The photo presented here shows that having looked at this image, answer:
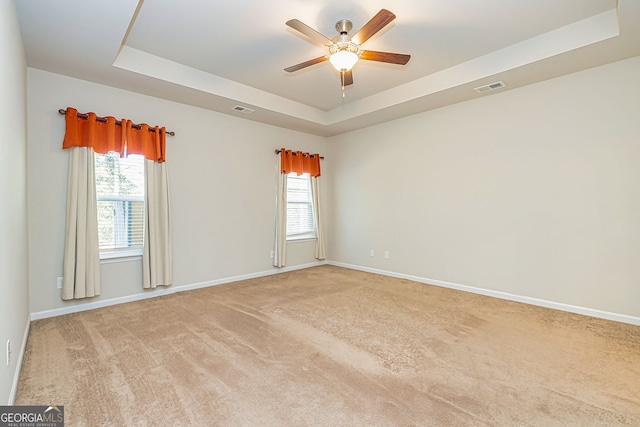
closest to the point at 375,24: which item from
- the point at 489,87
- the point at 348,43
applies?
the point at 348,43

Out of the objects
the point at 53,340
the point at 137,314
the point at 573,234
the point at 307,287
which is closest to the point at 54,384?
the point at 53,340

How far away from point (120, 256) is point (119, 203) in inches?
26.4

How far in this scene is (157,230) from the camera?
396cm

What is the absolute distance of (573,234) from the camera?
3432mm

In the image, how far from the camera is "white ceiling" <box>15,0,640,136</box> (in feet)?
8.54

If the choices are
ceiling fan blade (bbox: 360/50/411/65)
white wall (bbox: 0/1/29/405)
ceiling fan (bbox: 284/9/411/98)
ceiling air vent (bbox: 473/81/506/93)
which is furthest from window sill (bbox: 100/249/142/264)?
ceiling air vent (bbox: 473/81/506/93)

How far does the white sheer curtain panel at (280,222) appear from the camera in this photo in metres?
5.36

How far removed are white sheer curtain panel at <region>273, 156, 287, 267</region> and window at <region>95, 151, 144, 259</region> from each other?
7.02 feet

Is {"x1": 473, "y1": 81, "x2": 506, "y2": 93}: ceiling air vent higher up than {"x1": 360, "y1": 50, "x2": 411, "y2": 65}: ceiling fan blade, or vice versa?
{"x1": 473, "y1": 81, "x2": 506, "y2": 93}: ceiling air vent

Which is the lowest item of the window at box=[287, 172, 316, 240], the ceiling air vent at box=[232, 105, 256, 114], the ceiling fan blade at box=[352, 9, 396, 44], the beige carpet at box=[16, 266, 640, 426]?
the beige carpet at box=[16, 266, 640, 426]

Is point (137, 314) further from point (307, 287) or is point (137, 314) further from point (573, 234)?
point (573, 234)

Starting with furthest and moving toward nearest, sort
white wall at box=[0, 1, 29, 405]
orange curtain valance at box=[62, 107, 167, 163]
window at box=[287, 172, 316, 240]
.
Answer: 1. window at box=[287, 172, 316, 240]
2. orange curtain valance at box=[62, 107, 167, 163]
3. white wall at box=[0, 1, 29, 405]

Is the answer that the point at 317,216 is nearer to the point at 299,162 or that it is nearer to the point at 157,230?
the point at 299,162

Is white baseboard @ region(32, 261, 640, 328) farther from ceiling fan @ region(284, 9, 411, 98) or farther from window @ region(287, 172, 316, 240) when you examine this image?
ceiling fan @ region(284, 9, 411, 98)
